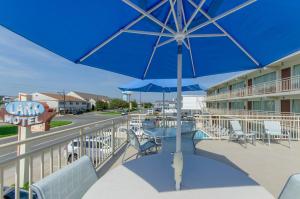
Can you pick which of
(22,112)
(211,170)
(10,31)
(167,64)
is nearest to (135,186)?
(211,170)

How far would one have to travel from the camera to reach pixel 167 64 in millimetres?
4375

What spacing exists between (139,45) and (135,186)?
2118 mm

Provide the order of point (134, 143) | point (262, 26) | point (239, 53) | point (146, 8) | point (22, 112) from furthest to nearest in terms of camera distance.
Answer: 1. point (22, 112)
2. point (134, 143)
3. point (239, 53)
4. point (262, 26)
5. point (146, 8)

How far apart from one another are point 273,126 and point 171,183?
643 centimetres

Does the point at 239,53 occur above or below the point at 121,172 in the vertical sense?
above

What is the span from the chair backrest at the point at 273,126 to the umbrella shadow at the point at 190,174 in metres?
5.60

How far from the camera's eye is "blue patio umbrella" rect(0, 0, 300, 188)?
7.18ft

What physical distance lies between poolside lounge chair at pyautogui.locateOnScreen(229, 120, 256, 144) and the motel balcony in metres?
0.23

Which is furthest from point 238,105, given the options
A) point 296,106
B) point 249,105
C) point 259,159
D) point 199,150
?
point 259,159

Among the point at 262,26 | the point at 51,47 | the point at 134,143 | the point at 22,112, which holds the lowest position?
the point at 134,143

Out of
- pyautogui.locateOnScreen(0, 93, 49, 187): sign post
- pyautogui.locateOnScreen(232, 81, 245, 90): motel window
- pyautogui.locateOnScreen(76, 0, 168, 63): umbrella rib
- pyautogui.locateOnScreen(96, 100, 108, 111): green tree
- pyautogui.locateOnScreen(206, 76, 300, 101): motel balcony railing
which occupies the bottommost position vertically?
pyautogui.locateOnScreen(96, 100, 108, 111): green tree

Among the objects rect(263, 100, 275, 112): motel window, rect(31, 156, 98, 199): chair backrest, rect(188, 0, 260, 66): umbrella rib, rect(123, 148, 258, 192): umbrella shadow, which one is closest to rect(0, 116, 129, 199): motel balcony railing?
rect(31, 156, 98, 199): chair backrest

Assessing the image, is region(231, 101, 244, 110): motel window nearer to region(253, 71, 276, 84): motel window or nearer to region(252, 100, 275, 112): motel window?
region(252, 100, 275, 112): motel window

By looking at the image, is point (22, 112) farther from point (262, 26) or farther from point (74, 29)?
point (262, 26)
